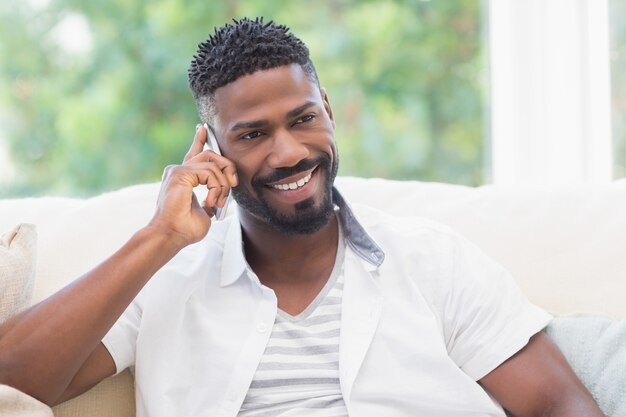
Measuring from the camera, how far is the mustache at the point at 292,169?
1641 mm

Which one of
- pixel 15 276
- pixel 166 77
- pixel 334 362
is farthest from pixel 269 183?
pixel 166 77

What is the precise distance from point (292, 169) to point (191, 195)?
0.65 ft

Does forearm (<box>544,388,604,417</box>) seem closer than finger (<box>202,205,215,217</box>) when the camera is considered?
Yes

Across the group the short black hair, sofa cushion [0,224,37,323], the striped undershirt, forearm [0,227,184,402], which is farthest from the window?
sofa cushion [0,224,37,323]

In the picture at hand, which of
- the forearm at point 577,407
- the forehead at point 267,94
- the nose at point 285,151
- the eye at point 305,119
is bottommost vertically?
the forearm at point 577,407

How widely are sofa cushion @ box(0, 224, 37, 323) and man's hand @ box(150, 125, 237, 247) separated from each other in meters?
0.23

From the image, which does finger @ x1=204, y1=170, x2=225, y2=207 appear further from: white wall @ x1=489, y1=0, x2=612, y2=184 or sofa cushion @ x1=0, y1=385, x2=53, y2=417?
white wall @ x1=489, y1=0, x2=612, y2=184

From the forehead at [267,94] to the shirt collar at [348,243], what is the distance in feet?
0.73

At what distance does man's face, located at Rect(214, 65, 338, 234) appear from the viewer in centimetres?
164

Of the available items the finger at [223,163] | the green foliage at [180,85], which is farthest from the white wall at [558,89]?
the finger at [223,163]

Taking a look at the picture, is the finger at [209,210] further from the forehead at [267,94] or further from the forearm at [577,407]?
the forearm at [577,407]

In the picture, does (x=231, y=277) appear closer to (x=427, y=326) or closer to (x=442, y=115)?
(x=427, y=326)

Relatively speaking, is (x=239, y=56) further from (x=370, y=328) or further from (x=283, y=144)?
(x=370, y=328)

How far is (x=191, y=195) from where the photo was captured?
1.66 meters
